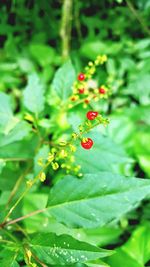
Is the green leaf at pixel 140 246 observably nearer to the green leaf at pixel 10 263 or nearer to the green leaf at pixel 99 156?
the green leaf at pixel 99 156

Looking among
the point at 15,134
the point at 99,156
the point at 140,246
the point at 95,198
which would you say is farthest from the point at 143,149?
the point at 95,198

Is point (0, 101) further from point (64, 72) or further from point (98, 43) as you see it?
point (98, 43)

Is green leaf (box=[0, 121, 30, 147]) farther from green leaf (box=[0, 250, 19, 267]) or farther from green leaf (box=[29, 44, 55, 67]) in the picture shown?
green leaf (box=[29, 44, 55, 67])

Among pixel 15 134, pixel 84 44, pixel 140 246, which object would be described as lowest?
pixel 140 246

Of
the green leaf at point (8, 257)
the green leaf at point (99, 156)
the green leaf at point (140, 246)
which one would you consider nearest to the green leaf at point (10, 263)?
the green leaf at point (8, 257)

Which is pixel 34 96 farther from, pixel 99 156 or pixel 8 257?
pixel 8 257

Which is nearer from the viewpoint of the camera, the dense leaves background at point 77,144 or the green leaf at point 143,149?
the dense leaves background at point 77,144

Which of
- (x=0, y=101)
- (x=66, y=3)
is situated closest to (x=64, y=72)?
(x=0, y=101)

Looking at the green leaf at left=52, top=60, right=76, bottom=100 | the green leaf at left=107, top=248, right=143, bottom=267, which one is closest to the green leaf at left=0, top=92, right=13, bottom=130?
the green leaf at left=52, top=60, right=76, bottom=100
